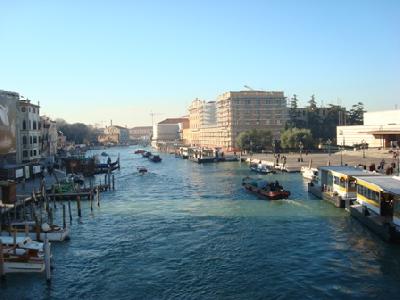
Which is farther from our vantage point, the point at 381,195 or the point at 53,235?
the point at 381,195

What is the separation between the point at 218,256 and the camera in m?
25.6

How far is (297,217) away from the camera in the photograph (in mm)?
35281

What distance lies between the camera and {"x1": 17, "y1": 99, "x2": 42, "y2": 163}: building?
209 feet

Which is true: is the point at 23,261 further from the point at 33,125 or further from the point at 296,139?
the point at 296,139

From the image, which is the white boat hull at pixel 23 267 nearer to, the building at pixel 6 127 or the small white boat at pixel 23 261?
the small white boat at pixel 23 261

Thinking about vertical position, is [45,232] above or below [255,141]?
below

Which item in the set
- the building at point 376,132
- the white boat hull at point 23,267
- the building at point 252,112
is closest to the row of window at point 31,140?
the white boat hull at point 23,267

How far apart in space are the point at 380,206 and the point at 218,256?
11.3 metres

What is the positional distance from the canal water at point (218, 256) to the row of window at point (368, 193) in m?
2.06

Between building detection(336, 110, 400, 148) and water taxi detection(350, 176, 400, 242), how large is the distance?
53.1 m

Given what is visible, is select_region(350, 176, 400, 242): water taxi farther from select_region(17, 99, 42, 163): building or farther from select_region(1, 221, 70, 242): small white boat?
select_region(17, 99, 42, 163): building

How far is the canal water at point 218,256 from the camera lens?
20.8m

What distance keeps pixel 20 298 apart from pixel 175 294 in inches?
262

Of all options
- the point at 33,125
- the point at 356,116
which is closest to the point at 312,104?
the point at 356,116
